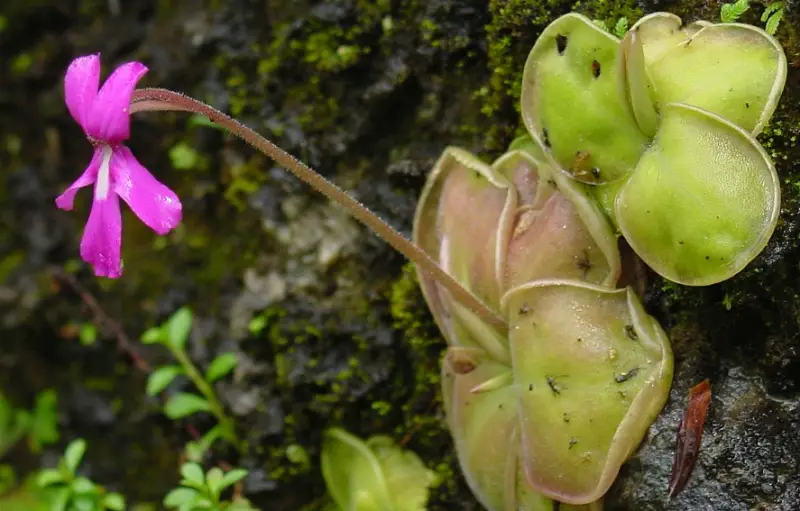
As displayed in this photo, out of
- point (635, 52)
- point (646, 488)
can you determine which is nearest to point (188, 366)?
point (646, 488)

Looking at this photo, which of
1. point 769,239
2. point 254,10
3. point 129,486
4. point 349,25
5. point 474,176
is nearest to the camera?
point 769,239

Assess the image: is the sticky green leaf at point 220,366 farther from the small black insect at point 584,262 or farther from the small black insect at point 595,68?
the small black insect at point 595,68

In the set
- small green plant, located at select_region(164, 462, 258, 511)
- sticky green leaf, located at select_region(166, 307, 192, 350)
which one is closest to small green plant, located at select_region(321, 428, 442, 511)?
small green plant, located at select_region(164, 462, 258, 511)

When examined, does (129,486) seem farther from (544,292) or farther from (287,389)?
(544,292)

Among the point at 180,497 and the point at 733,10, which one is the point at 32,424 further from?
the point at 733,10

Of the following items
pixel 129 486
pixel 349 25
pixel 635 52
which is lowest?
pixel 129 486

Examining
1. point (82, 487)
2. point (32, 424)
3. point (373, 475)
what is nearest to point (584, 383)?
point (373, 475)

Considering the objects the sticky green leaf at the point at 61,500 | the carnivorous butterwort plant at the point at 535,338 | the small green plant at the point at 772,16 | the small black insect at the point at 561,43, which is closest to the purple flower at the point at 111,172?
the carnivorous butterwort plant at the point at 535,338
